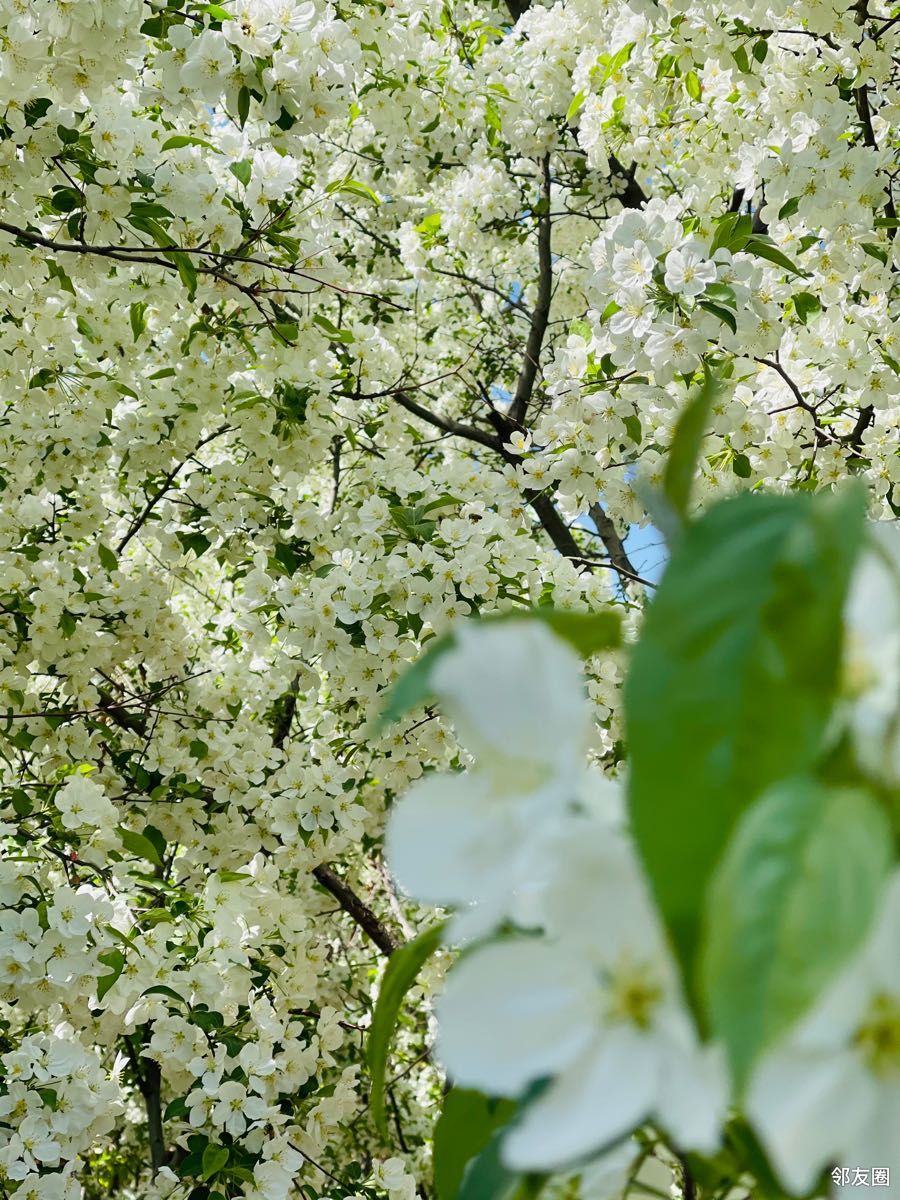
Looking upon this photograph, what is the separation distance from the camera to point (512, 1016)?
1.14 feet

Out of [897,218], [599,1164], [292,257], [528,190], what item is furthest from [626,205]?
[599,1164]

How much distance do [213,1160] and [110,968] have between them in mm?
448

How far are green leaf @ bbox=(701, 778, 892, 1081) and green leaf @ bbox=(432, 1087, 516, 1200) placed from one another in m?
0.25

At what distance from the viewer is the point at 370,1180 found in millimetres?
2693

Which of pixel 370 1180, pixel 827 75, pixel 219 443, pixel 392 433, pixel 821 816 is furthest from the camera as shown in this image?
pixel 219 443

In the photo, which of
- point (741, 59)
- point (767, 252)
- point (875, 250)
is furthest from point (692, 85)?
point (767, 252)

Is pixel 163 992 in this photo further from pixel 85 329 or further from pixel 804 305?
pixel 804 305

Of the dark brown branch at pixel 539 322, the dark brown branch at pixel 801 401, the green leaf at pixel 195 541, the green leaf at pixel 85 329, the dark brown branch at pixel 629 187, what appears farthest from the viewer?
the dark brown branch at pixel 539 322

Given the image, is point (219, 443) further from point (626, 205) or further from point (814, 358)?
point (814, 358)

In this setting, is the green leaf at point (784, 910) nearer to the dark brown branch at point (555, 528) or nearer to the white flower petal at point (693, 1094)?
the white flower petal at point (693, 1094)

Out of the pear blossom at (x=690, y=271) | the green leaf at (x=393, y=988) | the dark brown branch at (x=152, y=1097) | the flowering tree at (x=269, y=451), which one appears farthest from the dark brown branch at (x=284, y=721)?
the green leaf at (x=393, y=988)

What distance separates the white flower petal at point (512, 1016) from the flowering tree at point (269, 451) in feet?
4.58

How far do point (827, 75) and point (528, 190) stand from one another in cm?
290

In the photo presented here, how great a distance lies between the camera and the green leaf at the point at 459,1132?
51 cm
